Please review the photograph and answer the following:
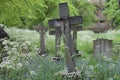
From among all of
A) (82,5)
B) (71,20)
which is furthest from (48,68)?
(82,5)

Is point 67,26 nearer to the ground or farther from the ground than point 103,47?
farther from the ground

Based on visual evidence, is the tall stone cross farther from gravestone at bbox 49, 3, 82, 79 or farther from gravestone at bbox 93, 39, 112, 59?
gravestone at bbox 93, 39, 112, 59

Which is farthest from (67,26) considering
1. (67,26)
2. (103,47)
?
(103,47)

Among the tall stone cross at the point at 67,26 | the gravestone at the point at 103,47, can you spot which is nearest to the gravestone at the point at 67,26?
the tall stone cross at the point at 67,26

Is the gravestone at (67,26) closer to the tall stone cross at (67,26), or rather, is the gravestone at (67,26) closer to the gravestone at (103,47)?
the tall stone cross at (67,26)

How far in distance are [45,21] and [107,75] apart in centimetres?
1069

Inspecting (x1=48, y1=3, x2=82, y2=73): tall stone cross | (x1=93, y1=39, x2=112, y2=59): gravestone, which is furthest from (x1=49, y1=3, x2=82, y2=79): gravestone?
(x1=93, y1=39, x2=112, y2=59): gravestone

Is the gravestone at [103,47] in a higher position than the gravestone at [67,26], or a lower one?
lower

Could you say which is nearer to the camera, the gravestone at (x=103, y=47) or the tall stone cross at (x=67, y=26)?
the tall stone cross at (x=67, y=26)

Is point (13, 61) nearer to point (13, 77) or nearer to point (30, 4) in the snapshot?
point (13, 77)

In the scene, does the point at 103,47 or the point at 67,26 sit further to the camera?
the point at 103,47

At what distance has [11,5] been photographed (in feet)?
30.0

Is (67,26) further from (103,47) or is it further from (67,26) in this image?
(103,47)

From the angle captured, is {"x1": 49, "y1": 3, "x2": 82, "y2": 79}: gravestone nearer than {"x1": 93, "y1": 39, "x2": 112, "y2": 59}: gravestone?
Yes
